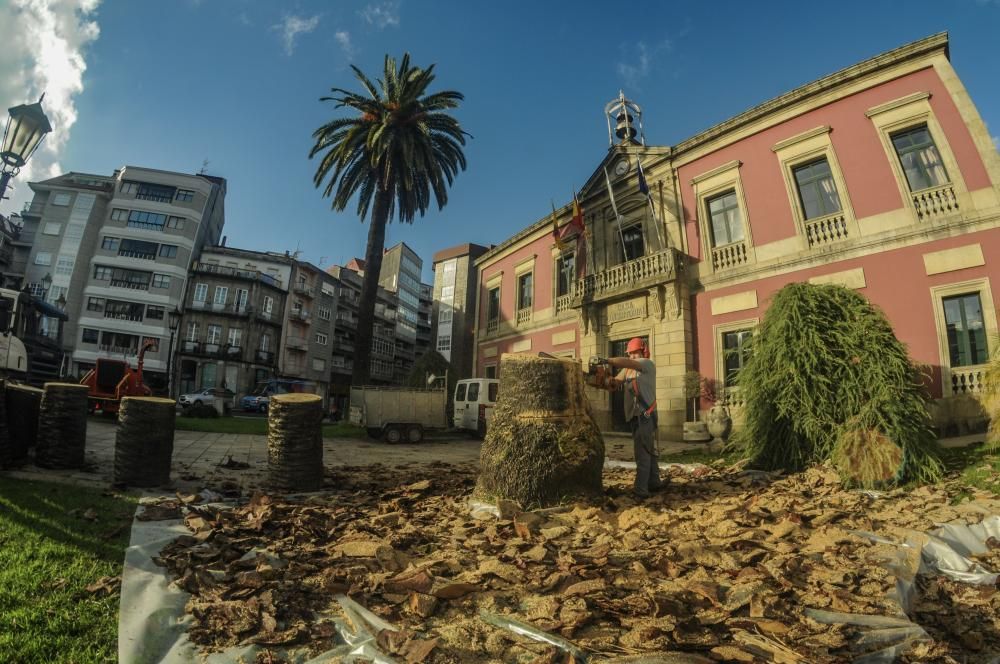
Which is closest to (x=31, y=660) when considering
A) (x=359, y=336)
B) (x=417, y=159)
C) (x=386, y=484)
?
(x=386, y=484)

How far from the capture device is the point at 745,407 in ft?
22.9

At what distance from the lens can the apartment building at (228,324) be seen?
38.7m

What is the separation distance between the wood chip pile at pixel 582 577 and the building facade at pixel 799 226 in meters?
4.50

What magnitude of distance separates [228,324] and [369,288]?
28.5 metres

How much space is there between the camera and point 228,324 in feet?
132

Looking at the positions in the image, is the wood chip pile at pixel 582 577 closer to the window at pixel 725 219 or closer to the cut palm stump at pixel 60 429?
the cut palm stump at pixel 60 429

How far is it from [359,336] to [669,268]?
12.6 metres

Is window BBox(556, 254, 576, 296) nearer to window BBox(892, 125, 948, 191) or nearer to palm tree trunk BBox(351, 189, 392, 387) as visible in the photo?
palm tree trunk BBox(351, 189, 392, 387)

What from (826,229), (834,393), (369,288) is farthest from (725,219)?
(369,288)

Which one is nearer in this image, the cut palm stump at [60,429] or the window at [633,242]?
the cut palm stump at [60,429]

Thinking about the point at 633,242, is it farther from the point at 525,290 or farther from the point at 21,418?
the point at 21,418

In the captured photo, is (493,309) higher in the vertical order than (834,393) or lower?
higher

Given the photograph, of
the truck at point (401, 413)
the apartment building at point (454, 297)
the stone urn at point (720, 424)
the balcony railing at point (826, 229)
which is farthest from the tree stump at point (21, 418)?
the apartment building at point (454, 297)

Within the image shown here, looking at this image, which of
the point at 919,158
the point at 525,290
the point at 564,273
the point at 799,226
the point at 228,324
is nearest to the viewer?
the point at 919,158
